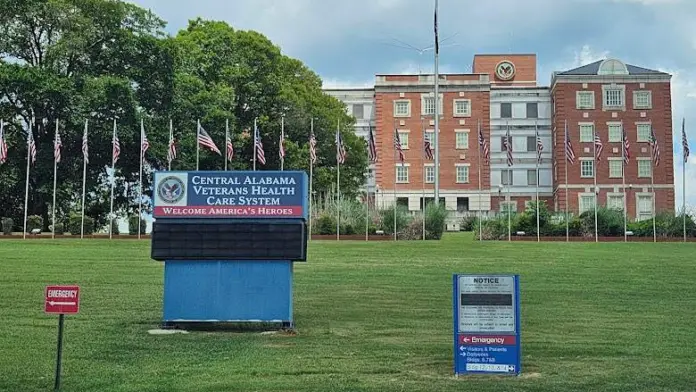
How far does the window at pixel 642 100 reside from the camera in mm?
80062

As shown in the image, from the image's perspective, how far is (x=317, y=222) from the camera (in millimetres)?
46844

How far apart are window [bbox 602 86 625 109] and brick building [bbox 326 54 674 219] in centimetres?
9

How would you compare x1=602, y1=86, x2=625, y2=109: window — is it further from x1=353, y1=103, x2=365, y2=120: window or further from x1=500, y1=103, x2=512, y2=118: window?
x1=353, y1=103, x2=365, y2=120: window

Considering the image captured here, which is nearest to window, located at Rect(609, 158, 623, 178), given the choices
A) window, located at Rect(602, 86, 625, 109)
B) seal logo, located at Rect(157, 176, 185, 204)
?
window, located at Rect(602, 86, 625, 109)

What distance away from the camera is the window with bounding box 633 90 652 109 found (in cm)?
8006

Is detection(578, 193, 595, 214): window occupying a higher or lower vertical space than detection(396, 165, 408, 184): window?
lower

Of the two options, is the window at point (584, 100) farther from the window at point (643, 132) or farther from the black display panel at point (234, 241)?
the black display panel at point (234, 241)

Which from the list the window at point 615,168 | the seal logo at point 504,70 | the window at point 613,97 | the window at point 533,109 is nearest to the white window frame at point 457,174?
the window at point 533,109

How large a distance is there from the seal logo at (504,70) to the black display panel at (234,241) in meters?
81.6

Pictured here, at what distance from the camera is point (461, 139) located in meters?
83.3

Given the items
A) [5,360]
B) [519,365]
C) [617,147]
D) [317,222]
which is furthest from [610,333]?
[617,147]

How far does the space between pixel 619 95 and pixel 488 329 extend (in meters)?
74.6

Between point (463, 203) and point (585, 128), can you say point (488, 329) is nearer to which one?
point (585, 128)

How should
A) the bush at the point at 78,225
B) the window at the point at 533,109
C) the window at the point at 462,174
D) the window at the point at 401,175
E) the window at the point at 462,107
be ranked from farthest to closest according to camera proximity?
the window at the point at 533,109 → the window at the point at 462,174 → the window at the point at 401,175 → the window at the point at 462,107 → the bush at the point at 78,225
